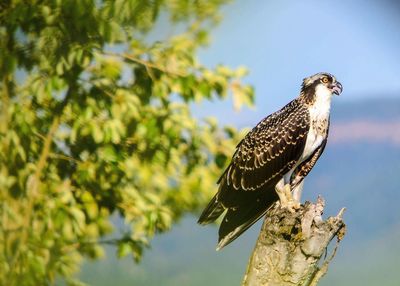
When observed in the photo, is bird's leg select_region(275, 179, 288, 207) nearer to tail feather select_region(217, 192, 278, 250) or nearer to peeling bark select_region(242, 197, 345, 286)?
tail feather select_region(217, 192, 278, 250)

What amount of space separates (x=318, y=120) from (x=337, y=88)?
→ 13.2 inches

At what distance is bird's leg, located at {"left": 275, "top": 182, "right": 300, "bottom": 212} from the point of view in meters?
5.83

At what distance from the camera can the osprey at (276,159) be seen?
21.7 ft

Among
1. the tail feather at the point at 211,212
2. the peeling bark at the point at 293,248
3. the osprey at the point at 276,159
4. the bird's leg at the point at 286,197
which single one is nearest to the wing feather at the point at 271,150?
the osprey at the point at 276,159

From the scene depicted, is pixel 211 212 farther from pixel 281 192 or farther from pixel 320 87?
pixel 320 87

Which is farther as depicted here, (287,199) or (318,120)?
(318,120)

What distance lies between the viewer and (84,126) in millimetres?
8766

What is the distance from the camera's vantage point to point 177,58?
948 cm

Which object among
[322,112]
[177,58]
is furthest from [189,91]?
[322,112]

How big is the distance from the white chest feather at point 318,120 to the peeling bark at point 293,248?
1588mm

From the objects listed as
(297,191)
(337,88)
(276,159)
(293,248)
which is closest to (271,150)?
(276,159)

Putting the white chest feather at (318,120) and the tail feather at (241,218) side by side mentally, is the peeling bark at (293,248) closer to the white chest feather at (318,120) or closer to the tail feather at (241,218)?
the tail feather at (241,218)

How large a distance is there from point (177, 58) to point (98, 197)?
201cm

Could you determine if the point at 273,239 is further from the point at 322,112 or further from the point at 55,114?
the point at 55,114
